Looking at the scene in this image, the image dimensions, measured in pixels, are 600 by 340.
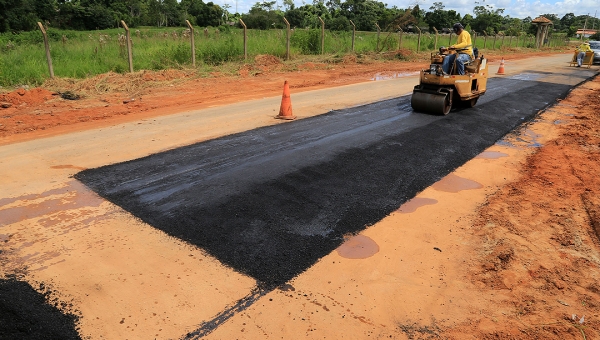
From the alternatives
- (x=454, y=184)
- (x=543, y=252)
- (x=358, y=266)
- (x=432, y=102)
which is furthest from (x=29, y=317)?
(x=432, y=102)

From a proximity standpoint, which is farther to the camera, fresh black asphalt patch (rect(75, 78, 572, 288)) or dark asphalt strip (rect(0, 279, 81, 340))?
fresh black asphalt patch (rect(75, 78, 572, 288))

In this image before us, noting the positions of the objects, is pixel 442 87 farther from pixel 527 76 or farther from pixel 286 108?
pixel 527 76

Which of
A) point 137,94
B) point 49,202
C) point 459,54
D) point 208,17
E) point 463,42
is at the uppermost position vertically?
point 208,17

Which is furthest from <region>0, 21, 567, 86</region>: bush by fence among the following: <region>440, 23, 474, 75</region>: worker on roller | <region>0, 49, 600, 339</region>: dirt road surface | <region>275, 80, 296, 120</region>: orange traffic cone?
<region>440, 23, 474, 75</region>: worker on roller

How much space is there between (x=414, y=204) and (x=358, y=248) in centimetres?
146

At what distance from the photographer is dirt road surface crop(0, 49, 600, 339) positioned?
3.23 m

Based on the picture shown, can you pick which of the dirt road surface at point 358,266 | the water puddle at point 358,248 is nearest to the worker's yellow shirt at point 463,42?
the dirt road surface at point 358,266

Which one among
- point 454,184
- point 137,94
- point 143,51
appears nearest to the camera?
point 454,184

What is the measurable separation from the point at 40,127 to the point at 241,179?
5.51 metres

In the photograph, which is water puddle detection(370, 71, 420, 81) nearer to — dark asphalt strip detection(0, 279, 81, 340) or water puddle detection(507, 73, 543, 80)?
water puddle detection(507, 73, 543, 80)

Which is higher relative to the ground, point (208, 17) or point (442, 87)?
point (208, 17)

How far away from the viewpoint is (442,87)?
1022 centimetres

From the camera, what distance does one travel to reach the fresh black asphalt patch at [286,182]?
4.32 meters

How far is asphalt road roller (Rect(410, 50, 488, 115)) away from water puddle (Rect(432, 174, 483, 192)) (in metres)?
4.09
